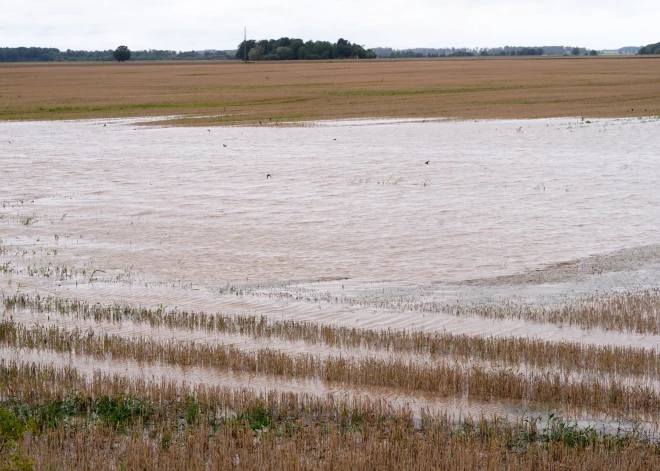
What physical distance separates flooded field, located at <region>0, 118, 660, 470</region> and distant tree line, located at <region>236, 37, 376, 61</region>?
128m

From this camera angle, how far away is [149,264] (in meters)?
15.0

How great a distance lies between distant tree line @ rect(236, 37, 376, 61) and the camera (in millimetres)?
154625

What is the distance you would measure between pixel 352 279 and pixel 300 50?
14764cm

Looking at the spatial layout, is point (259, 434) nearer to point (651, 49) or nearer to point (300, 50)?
point (300, 50)

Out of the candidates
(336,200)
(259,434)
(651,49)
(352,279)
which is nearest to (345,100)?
(336,200)

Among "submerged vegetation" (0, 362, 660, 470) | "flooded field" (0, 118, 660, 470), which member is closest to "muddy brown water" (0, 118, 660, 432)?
"flooded field" (0, 118, 660, 470)

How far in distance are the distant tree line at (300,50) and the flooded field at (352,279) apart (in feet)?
421

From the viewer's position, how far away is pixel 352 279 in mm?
13945

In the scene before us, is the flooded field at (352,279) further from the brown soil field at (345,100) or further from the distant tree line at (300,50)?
the distant tree line at (300,50)

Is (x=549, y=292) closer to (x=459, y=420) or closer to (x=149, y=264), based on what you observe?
(x=459, y=420)

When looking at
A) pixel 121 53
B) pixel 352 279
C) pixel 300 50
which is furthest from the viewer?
pixel 121 53

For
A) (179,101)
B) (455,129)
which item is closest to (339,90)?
(179,101)

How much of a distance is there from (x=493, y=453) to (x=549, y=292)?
6.58 metres

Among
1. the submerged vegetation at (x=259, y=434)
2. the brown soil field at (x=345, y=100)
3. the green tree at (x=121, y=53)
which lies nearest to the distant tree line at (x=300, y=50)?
the green tree at (x=121, y=53)
